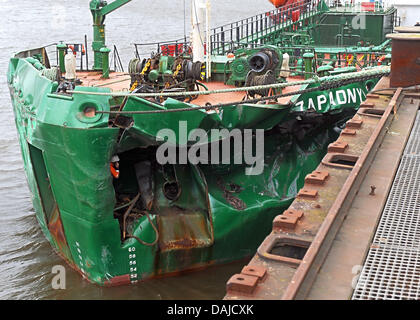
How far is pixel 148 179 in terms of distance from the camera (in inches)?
359

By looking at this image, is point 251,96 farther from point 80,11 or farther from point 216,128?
point 80,11

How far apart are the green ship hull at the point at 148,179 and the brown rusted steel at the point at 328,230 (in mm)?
2432

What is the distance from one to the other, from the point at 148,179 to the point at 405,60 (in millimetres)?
3970

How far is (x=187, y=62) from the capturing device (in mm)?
10906

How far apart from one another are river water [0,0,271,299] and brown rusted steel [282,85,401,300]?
4.15m

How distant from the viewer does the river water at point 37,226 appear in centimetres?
922

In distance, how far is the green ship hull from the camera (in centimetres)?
808

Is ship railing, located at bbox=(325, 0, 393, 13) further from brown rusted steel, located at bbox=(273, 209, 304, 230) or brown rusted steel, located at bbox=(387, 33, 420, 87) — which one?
brown rusted steel, located at bbox=(273, 209, 304, 230)

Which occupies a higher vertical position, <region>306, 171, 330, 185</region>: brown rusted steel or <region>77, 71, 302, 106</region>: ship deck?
<region>77, 71, 302, 106</region>: ship deck

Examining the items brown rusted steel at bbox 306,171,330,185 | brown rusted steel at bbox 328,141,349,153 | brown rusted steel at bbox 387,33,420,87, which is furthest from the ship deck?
brown rusted steel at bbox 306,171,330,185

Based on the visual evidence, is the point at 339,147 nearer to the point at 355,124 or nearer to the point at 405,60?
the point at 355,124
